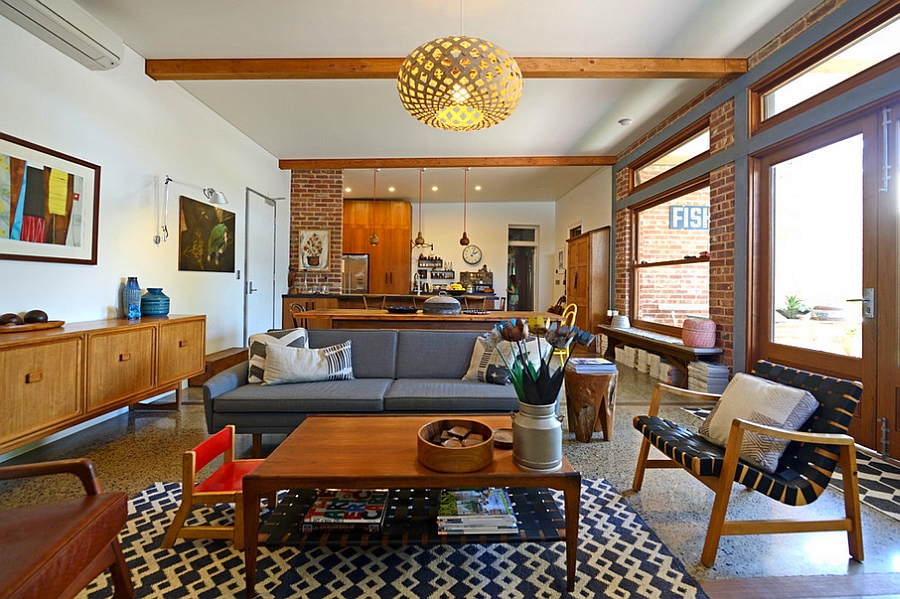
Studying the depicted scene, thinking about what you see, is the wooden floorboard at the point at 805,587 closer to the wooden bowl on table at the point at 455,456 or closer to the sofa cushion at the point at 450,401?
the wooden bowl on table at the point at 455,456

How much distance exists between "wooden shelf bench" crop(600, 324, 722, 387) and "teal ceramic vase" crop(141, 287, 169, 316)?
16.4 feet

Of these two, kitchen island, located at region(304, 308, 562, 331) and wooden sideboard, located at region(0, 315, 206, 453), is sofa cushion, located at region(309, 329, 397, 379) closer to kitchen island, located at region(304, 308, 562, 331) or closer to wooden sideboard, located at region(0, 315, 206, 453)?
kitchen island, located at region(304, 308, 562, 331)

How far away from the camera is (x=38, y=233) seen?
2.67 meters

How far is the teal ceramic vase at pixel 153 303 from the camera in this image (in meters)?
3.33

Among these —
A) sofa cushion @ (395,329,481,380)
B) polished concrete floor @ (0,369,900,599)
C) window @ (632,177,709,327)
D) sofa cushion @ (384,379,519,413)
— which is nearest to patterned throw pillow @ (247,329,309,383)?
polished concrete floor @ (0,369,900,599)

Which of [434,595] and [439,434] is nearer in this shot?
[434,595]

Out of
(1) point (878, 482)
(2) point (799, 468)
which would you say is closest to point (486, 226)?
(1) point (878, 482)

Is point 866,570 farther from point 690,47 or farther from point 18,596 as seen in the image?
point 690,47

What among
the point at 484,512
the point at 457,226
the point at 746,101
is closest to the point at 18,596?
the point at 484,512

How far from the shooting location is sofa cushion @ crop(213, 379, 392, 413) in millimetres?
2463

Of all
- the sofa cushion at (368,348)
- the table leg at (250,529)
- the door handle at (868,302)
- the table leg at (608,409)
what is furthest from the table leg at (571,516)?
the door handle at (868,302)

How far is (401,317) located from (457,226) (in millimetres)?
5722

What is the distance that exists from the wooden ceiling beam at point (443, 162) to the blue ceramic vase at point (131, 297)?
3.79m

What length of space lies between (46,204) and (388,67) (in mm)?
2749
